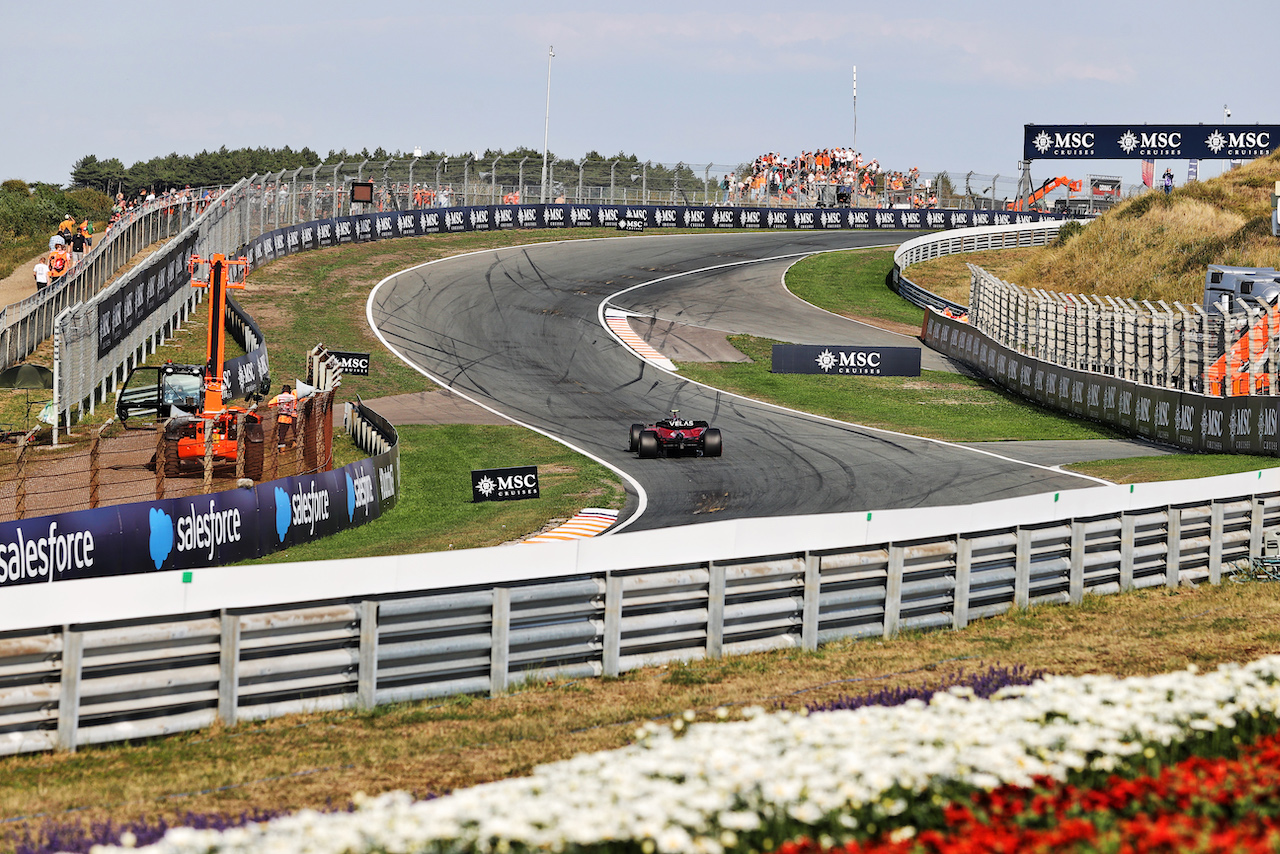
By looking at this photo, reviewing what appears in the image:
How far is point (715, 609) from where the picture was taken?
11.0 metres

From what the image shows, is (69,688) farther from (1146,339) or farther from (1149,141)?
(1149,141)

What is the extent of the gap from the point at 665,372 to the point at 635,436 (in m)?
11.7

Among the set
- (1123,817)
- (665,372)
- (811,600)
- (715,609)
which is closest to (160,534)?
(715,609)

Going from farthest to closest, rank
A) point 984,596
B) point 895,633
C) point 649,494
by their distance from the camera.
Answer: point 649,494, point 984,596, point 895,633

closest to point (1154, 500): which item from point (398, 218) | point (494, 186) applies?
point (398, 218)

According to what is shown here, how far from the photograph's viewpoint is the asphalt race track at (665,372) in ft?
82.7

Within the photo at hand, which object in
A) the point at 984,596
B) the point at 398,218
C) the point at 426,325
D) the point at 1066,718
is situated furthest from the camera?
the point at 398,218

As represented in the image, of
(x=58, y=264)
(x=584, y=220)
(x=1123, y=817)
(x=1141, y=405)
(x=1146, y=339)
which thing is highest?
(x=584, y=220)

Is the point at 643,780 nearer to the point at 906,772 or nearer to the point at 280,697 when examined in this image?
the point at 906,772

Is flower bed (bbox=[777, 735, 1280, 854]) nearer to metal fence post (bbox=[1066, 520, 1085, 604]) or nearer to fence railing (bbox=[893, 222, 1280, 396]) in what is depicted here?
metal fence post (bbox=[1066, 520, 1085, 604])

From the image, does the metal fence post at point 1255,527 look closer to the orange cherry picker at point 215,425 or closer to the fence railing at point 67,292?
the orange cherry picker at point 215,425

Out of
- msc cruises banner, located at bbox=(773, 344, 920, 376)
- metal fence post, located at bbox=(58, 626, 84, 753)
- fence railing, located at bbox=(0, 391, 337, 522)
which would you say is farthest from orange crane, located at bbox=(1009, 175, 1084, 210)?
metal fence post, located at bbox=(58, 626, 84, 753)

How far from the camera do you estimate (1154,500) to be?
14.4 meters

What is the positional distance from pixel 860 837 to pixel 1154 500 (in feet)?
32.6
